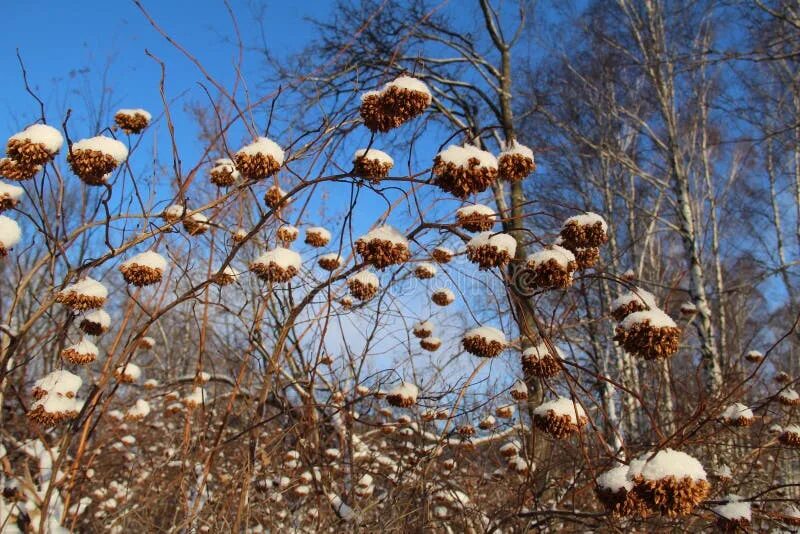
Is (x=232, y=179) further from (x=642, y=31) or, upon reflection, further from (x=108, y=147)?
(x=642, y=31)

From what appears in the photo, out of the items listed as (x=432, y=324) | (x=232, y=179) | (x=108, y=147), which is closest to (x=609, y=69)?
(x=432, y=324)

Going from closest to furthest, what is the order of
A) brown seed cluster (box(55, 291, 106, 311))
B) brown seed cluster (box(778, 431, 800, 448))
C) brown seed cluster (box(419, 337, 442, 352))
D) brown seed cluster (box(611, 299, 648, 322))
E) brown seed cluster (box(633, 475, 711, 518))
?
brown seed cluster (box(633, 475, 711, 518)) → brown seed cluster (box(611, 299, 648, 322)) → brown seed cluster (box(55, 291, 106, 311)) → brown seed cluster (box(778, 431, 800, 448)) → brown seed cluster (box(419, 337, 442, 352))

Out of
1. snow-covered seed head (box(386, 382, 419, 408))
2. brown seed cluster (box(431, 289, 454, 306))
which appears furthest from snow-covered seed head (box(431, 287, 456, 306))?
snow-covered seed head (box(386, 382, 419, 408))

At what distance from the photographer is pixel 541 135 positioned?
382 inches

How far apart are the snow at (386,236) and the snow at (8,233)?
0.81 meters

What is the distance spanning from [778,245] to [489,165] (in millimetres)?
11912

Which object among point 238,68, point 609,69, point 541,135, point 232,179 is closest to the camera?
point 238,68

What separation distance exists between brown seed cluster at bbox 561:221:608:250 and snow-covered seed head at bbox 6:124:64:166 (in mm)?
1214

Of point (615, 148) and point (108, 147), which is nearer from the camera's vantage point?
point (108, 147)

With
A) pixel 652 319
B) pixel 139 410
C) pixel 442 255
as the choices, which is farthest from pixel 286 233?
pixel 139 410

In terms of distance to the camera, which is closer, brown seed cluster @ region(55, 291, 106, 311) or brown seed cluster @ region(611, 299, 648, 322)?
brown seed cluster @ region(611, 299, 648, 322)

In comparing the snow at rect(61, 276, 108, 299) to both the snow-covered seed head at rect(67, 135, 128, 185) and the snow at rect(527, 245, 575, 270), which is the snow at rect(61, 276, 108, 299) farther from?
the snow at rect(527, 245, 575, 270)

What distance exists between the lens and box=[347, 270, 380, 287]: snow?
61.4 inches

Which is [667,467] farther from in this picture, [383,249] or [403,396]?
[403,396]
